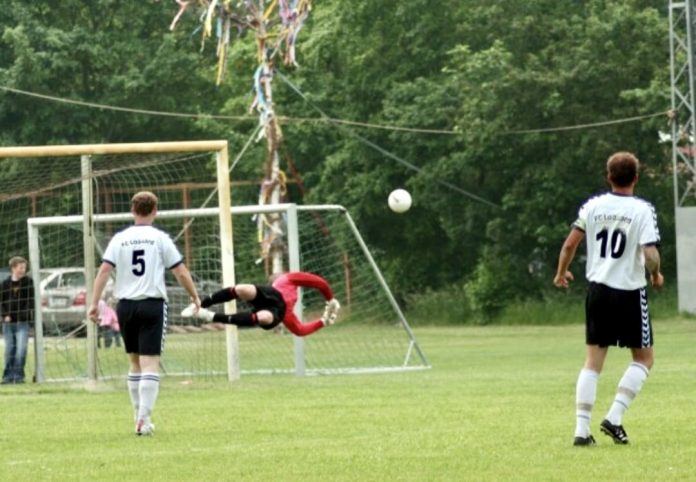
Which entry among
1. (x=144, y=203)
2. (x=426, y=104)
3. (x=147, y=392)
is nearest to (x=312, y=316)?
(x=426, y=104)

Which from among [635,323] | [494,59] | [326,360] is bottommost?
[326,360]

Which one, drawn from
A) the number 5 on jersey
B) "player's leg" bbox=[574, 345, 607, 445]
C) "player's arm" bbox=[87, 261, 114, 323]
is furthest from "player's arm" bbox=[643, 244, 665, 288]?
"player's arm" bbox=[87, 261, 114, 323]

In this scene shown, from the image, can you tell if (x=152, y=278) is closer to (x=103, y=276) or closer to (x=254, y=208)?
(x=103, y=276)

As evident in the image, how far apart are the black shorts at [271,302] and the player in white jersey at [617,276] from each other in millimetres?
3101

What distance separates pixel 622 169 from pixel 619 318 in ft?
3.29

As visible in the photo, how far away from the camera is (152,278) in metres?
13.6

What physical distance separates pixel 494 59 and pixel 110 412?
2894 cm

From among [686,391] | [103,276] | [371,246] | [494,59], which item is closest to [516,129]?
[494,59]

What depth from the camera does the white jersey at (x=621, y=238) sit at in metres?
11.7

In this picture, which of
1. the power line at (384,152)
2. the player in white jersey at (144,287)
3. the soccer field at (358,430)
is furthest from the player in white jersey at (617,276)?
the power line at (384,152)

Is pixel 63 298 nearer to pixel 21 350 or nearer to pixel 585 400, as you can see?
pixel 21 350

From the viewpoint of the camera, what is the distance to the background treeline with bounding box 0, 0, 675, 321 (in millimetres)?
43375

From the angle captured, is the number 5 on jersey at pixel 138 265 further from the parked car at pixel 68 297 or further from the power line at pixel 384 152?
the power line at pixel 384 152

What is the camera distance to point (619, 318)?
1166 cm
